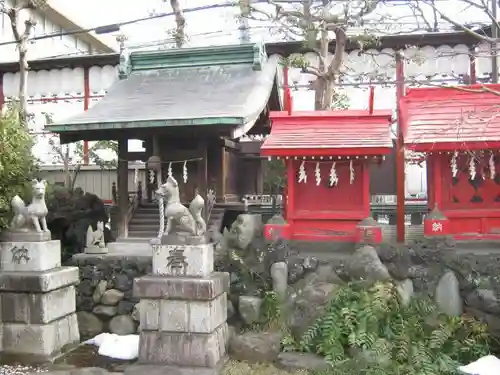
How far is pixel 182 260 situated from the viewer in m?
8.16

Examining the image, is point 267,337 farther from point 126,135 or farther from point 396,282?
point 126,135

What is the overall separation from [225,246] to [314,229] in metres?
2.13

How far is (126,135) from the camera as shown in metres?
11.8

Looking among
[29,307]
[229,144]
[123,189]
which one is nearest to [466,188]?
[229,144]

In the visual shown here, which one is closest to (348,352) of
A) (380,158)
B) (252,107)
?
(380,158)

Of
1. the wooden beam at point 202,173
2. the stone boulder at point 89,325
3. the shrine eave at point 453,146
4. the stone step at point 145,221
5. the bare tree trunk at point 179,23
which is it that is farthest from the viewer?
the bare tree trunk at point 179,23

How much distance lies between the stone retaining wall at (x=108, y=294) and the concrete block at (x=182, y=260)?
2403 millimetres

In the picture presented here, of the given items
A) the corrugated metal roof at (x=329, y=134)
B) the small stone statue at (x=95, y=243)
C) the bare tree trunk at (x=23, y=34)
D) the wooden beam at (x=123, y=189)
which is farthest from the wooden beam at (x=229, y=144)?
the bare tree trunk at (x=23, y=34)

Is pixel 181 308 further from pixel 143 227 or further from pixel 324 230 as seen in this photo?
pixel 143 227

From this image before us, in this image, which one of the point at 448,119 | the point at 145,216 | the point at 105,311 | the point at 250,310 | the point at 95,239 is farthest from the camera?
the point at 145,216

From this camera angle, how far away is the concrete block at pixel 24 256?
902 centimetres

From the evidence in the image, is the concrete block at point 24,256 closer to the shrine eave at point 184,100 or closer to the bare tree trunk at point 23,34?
the shrine eave at point 184,100

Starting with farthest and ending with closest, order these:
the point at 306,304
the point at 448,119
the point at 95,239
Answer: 1. the point at 95,239
2. the point at 448,119
3. the point at 306,304

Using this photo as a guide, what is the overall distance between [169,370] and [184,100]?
6477 mm
